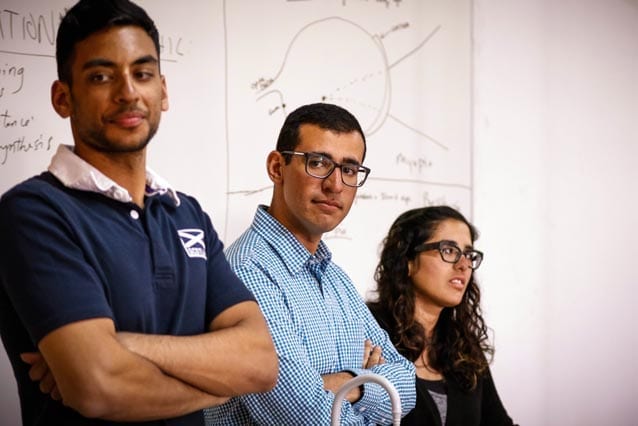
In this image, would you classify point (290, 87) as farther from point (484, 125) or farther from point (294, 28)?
point (484, 125)

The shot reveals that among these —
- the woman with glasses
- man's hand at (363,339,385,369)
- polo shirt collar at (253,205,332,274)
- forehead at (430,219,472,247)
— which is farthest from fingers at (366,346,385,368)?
forehead at (430,219,472,247)

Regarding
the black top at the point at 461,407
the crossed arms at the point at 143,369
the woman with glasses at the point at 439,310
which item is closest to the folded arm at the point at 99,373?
the crossed arms at the point at 143,369

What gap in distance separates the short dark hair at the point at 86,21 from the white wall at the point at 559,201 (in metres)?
2.40

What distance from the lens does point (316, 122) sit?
2.45 meters

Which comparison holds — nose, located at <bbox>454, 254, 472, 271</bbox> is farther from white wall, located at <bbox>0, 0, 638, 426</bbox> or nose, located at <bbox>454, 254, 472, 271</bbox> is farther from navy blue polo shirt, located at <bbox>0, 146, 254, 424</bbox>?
navy blue polo shirt, located at <bbox>0, 146, 254, 424</bbox>

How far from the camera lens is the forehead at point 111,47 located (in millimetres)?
1633

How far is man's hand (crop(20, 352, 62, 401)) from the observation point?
4.92 feet

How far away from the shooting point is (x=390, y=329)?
9.70 feet

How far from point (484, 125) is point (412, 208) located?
0.68 meters

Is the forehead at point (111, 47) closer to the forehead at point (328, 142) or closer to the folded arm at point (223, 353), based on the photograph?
the folded arm at point (223, 353)

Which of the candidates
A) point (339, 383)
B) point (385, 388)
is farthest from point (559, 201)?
point (385, 388)

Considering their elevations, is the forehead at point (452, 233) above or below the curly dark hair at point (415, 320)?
above

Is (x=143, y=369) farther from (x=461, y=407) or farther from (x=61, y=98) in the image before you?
(x=461, y=407)

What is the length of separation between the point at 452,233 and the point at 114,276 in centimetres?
175
